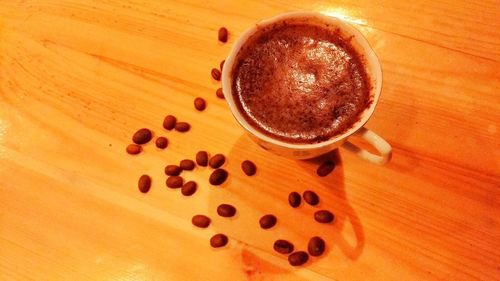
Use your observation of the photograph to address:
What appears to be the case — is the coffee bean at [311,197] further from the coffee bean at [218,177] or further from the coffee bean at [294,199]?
the coffee bean at [218,177]

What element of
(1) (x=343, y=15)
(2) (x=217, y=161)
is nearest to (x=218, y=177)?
(2) (x=217, y=161)

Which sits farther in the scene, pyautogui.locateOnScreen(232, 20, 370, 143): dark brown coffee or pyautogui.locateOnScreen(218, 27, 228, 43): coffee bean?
pyautogui.locateOnScreen(218, 27, 228, 43): coffee bean

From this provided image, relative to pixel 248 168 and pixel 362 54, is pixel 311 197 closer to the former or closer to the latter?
pixel 248 168

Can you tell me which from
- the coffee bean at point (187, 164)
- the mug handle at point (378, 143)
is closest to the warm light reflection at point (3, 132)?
the coffee bean at point (187, 164)

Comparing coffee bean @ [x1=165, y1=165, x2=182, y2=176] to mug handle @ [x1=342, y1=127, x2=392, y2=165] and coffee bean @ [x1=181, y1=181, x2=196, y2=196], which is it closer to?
coffee bean @ [x1=181, y1=181, x2=196, y2=196]

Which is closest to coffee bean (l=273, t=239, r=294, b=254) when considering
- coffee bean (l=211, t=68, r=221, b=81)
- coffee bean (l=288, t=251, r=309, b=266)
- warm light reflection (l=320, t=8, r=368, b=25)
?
coffee bean (l=288, t=251, r=309, b=266)

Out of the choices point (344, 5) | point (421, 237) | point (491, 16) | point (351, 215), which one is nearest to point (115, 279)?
point (351, 215)

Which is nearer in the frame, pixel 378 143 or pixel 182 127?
pixel 378 143
